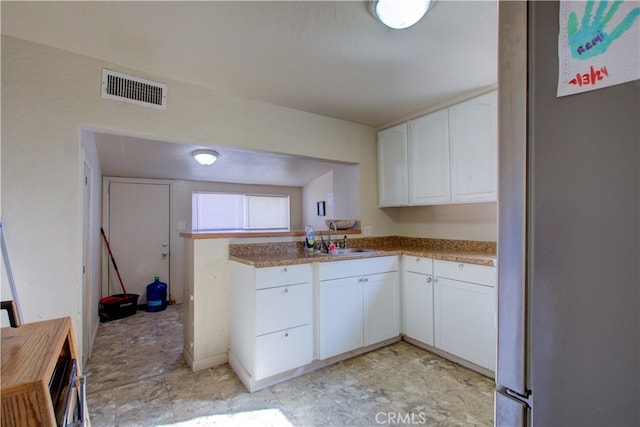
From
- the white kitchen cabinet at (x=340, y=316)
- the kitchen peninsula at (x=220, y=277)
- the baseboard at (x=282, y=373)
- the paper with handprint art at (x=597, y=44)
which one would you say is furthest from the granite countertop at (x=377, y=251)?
the paper with handprint art at (x=597, y=44)

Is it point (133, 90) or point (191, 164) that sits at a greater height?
point (133, 90)

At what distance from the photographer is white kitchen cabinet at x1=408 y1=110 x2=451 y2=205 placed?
8.60 feet

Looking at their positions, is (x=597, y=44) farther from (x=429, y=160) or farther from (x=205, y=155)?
(x=205, y=155)

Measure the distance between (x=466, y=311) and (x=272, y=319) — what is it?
1.47 meters

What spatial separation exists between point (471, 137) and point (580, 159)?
217 cm

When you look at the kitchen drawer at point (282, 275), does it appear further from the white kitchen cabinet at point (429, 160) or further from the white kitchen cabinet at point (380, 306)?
the white kitchen cabinet at point (429, 160)

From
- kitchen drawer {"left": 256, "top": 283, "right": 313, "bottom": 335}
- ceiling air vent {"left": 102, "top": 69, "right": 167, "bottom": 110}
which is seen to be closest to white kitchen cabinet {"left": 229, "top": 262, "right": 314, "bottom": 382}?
kitchen drawer {"left": 256, "top": 283, "right": 313, "bottom": 335}

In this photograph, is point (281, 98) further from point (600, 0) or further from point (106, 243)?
point (106, 243)

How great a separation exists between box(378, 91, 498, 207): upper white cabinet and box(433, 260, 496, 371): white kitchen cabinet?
619 mm

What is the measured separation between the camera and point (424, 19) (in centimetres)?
152

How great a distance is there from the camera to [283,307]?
2.07m

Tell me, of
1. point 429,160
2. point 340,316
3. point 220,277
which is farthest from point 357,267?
point 429,160

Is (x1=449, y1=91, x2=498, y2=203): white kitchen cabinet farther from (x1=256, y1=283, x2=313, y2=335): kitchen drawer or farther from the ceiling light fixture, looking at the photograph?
the ceiling light fixture

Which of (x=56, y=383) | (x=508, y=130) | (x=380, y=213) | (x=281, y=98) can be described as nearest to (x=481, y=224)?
(x=380, y=213)
